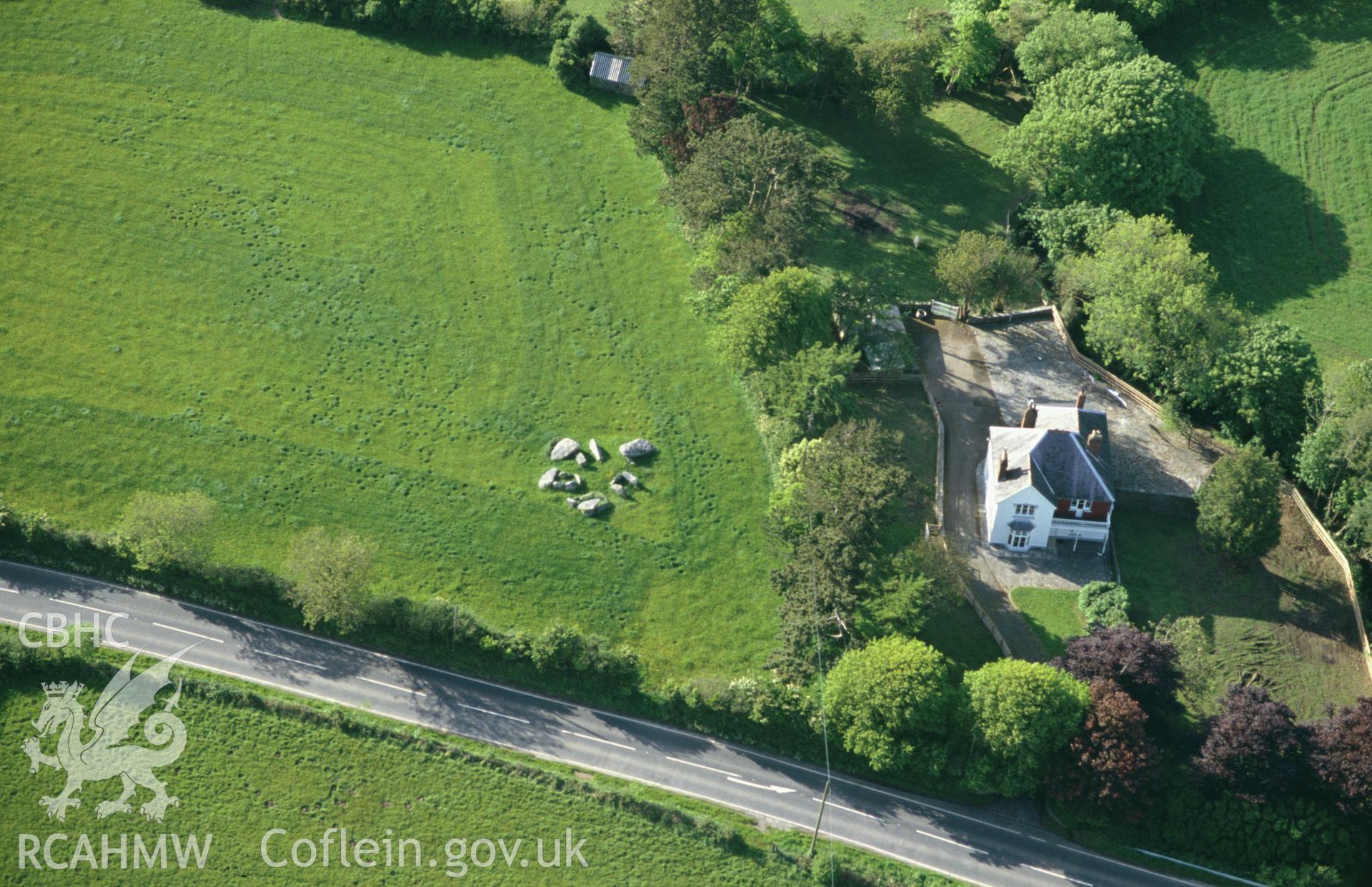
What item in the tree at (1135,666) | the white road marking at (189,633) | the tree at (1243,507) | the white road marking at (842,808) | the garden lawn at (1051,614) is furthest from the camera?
the white road marking at (189,633)

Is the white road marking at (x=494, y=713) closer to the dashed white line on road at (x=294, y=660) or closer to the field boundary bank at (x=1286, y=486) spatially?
the dashed white line on road at (x=294, y=660)

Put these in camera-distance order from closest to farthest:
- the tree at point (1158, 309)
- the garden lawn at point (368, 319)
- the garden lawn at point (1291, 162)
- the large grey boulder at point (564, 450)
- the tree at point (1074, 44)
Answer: the garden lawn at point (368, 319) < the tree at point (1158, 309) < the large grey boulder at point (564, 450) < the garden lawn at point (1291, 162) < the tree at point (1074, 44)

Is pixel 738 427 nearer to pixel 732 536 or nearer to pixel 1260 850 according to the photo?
pixel 732 536

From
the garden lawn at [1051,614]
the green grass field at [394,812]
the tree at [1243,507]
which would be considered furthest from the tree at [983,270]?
the green grass field at [394,812]

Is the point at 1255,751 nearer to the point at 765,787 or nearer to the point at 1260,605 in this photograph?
the point at 1260,605

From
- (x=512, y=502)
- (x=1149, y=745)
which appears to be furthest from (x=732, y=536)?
(x=1149, y=745)

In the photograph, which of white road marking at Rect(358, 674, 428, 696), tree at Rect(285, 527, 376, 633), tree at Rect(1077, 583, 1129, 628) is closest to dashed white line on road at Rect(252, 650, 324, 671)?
tree at Rect(285, 527, 376, 633)
